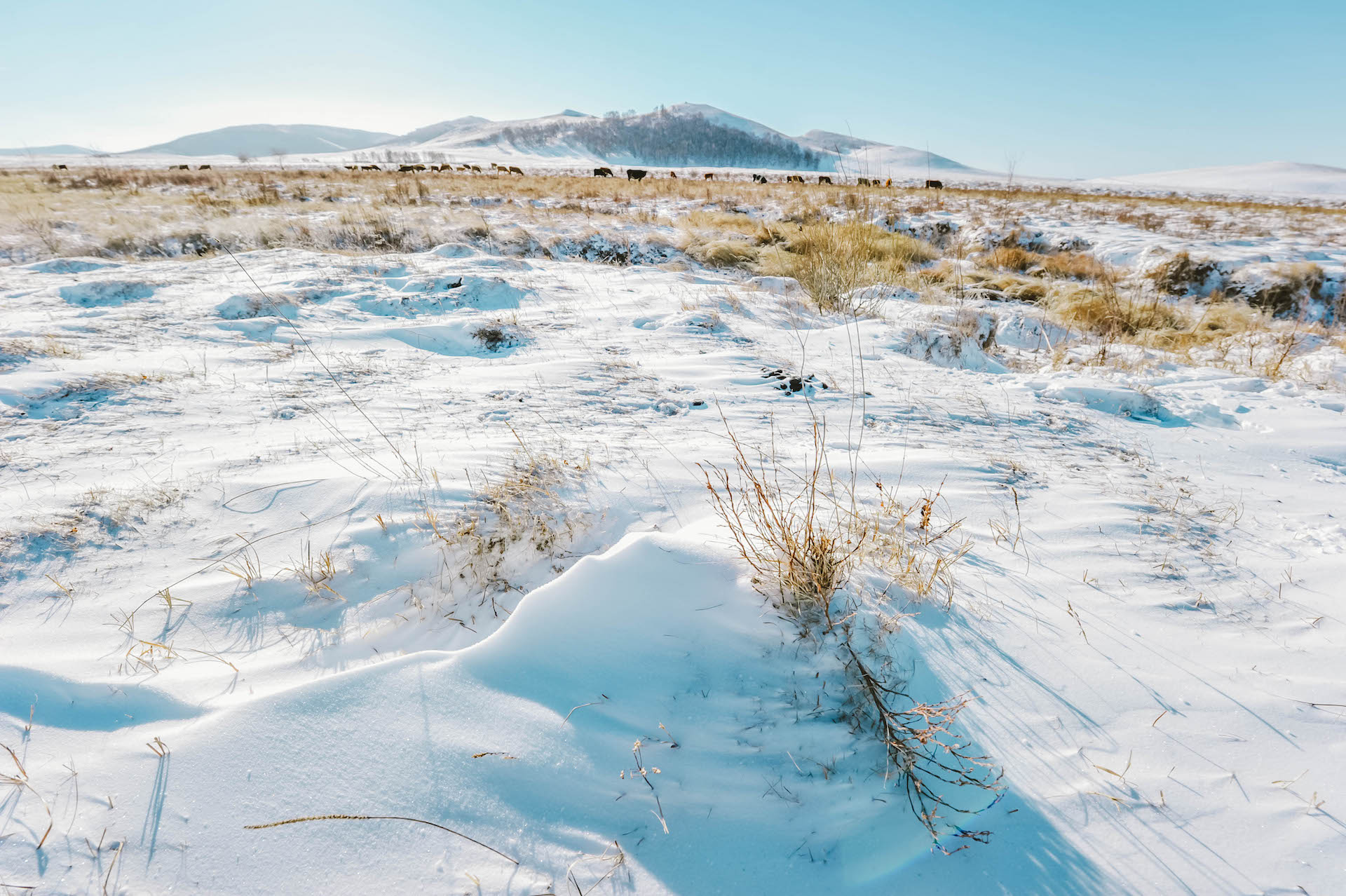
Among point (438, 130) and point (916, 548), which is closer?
point (916, 548)

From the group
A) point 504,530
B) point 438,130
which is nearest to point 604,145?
point 438,130

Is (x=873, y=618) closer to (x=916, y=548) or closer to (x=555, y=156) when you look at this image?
(x=916, y=548)

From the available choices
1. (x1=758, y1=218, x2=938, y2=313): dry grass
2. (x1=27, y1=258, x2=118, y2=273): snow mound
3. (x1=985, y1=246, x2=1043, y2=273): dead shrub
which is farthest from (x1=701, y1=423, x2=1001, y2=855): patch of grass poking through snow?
(x1=985, y1=246, x2=1043, y2=273): dead shrub

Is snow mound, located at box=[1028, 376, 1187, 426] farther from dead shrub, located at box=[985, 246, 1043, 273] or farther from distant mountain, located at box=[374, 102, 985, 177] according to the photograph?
distant mountain, located at box=[374, 102, 985, 177]

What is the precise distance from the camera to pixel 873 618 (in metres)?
1.50

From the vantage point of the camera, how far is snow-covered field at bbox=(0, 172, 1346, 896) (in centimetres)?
103

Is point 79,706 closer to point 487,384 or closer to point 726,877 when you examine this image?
point 726,877

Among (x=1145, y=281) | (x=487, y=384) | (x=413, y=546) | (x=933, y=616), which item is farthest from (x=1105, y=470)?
(x=1145, y=281)

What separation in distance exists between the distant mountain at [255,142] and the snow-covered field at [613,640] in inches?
5027

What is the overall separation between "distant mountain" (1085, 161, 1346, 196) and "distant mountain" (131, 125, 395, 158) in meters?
128

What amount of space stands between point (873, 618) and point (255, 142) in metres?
151

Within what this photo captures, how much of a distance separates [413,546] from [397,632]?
345 mm

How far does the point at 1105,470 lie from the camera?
8.50 feet

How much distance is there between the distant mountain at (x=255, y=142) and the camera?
104188 mm
